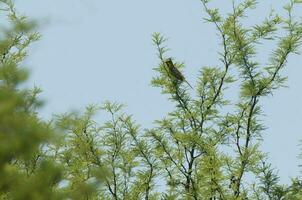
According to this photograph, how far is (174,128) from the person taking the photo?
11891mm

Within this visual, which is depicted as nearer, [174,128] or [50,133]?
[50,133]

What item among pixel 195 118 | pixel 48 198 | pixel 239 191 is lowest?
pixel 48 198

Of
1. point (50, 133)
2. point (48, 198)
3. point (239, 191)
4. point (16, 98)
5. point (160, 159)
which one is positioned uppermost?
point (160, 159)

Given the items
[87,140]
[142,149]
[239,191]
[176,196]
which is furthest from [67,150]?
[239,191]

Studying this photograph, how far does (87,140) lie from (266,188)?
3.67 m

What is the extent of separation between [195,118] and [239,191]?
1.72m

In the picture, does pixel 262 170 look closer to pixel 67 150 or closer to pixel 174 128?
pixel 174 128

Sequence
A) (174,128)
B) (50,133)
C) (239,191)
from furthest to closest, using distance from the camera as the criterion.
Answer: (174,128)
(239,191)
(50,133)

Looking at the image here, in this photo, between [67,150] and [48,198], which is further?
[67,150]

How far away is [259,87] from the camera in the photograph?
11.8 meters

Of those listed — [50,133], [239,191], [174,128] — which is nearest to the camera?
[50,133]

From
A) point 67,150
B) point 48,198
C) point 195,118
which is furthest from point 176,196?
point 48,198

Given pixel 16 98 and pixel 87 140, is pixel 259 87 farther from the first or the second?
pixel 16 98

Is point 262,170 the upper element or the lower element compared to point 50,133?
upper
